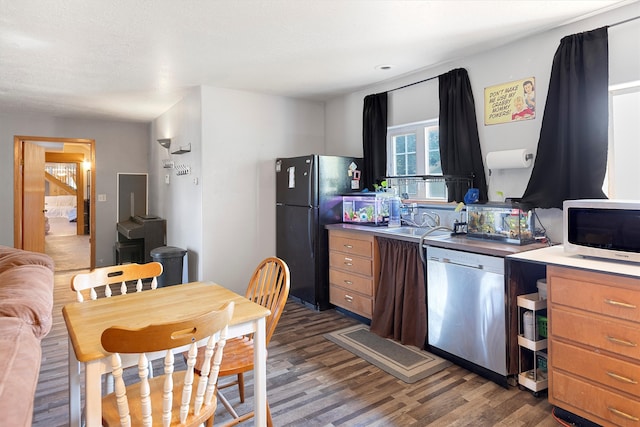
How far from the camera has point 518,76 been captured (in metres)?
2.95

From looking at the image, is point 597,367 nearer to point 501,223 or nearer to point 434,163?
point 501,223

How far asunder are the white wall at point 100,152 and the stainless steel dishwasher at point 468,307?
17.6 feet

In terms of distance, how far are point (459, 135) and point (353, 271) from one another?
60.9 inches

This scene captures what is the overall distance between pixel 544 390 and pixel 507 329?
1.41 ft

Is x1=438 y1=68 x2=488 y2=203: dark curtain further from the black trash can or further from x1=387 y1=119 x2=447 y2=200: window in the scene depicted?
the black trash can

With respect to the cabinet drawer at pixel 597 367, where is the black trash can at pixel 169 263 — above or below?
above

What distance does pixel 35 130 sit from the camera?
555 cm

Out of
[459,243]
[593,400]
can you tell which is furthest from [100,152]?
[593,400]

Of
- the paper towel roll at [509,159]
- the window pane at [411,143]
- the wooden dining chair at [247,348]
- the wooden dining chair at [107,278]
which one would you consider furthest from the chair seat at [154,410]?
the window pane at [411,143]

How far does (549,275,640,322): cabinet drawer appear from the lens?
5.78 ft

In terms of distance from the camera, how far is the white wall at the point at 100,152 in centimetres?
542

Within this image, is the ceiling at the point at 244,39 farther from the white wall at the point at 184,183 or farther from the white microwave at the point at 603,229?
the white microwave at the point at 603,229

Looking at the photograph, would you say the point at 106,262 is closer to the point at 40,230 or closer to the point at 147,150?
the point at 40,230

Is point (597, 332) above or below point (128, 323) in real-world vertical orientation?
below
